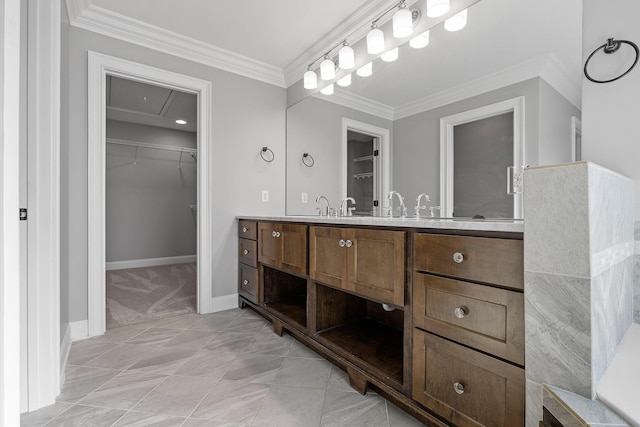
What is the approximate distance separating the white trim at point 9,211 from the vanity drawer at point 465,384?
47.1 inches

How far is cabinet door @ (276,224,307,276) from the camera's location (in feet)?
6.20

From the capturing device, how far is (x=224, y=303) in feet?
8.86

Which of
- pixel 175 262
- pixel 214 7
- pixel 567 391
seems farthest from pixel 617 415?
pixel 175 262

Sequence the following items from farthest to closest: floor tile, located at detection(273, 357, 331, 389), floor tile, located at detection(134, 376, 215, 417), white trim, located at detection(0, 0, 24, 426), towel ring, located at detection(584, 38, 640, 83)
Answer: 1. floor tile, located at detection(273, 357, 331, 389)
2. floor tile, located at detection(134, 376, 215, 417)
3. towel ring, located at detection(584, 38, 640, 83)
4. white trim, located at detection(0, 0, 24, 426)

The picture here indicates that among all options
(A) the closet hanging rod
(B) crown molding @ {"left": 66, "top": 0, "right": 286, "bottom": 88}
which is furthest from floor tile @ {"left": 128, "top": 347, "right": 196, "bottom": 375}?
(A) the closet hanging rod

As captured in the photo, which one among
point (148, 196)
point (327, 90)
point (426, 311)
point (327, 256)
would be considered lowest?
point (426, 311)

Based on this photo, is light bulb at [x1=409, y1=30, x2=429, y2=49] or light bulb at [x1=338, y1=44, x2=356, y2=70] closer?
light bulb at [x1=409, y1=30, x2=429, y2=49]

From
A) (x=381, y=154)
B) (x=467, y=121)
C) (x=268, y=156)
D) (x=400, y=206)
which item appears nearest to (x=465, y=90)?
(x=467, y=121)

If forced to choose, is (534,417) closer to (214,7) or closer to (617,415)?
(617,415)

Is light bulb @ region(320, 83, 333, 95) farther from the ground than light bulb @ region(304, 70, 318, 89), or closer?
closer

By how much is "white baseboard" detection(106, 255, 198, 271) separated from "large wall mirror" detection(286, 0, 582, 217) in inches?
143

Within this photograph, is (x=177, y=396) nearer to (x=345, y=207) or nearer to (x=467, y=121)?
(x=345, y=207)

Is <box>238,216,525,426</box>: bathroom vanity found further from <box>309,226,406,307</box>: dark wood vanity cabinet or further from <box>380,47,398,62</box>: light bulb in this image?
<box>380,47,398,62</box>: light bulb

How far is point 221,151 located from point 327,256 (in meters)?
1.59
